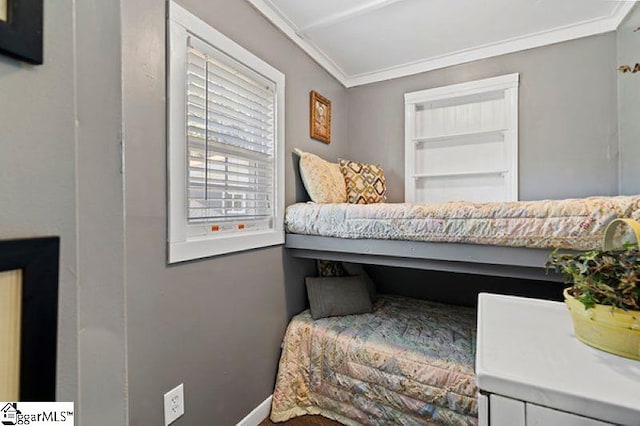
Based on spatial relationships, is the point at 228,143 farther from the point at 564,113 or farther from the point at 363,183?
the point at 564,113

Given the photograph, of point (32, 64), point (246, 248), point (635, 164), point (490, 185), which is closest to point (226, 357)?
point (246, 248)

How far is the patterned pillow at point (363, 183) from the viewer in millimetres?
2260

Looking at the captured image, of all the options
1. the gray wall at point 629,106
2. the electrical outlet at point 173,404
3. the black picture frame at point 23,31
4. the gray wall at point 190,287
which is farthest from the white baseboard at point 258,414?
the gray wall at point 629,106

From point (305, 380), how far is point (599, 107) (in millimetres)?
2655

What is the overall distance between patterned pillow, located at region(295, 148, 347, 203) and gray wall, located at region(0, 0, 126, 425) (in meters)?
1.53

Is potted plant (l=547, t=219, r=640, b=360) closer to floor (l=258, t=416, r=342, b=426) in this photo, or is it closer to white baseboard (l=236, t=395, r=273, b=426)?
floor (l=258, t=416, r=342, b=426)

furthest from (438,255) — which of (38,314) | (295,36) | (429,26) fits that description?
(295,36)

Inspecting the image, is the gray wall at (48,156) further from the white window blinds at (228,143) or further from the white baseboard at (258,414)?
the white baseboard at (258,414)

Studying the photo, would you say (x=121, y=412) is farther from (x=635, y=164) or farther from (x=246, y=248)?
(x=635, y=164)

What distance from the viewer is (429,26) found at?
197cm

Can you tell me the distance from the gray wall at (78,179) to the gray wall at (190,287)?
76 centimetres

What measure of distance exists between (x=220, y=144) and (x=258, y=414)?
151cm

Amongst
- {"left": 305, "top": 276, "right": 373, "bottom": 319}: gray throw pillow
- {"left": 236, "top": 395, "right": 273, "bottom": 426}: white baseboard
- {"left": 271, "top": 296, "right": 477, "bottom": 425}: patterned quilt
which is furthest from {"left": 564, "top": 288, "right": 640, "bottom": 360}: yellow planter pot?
{"left": 236, "top": 395, "right": 273, "bottom": 426}: white baseboard

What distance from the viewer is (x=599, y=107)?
1971 millimetres
